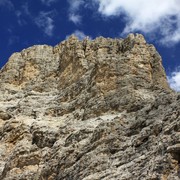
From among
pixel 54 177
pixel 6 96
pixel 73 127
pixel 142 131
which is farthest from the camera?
pixel 6 96

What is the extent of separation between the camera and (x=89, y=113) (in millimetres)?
37469

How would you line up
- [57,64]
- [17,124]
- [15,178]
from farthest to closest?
[57,64]
[17,124]
[15,178]

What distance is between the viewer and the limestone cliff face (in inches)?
937

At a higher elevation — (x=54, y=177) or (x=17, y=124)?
(x=17, y=124)

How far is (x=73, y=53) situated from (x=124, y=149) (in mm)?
27558

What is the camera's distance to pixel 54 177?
28828mm

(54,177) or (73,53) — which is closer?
(54,177)

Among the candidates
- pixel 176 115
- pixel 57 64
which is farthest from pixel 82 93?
pixel 176 115

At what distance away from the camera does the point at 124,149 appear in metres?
25.4

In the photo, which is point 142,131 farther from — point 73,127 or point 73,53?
point 73,53

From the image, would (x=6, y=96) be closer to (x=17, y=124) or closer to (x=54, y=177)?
(x=17, y=124)

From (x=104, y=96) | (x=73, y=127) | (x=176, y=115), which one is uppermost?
(x=104, y=96)

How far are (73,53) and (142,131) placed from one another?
27.2 m

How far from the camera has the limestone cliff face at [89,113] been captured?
937 inches
